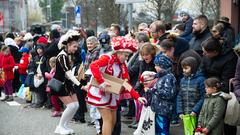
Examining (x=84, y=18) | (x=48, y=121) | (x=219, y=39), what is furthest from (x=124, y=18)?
(x=219, y=39)

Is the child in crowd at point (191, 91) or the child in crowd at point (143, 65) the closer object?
the child in crowd at point (191, 91)

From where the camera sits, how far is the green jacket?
19.2 feet

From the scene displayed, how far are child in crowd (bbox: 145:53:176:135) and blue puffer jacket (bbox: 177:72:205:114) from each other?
15cm

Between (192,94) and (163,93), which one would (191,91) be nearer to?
(192,94)

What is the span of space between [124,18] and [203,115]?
74.5 feet

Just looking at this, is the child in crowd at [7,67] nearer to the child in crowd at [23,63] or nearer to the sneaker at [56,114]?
the child in crowd at [23,63]

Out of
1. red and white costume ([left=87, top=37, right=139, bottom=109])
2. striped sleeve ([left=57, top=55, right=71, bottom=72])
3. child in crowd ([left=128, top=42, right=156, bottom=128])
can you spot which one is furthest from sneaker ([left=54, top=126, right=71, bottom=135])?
red and white costume ([left=87, top=37, right=139, bottom=109])

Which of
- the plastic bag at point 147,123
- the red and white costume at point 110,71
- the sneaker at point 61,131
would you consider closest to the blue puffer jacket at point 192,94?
the plastic bag at point 147,123

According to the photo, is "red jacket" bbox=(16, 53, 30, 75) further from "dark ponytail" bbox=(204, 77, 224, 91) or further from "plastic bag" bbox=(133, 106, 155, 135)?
"dark ponytail" bbox=(204, 77, 224, 91)

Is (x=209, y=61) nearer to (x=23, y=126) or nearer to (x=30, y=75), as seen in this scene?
(x=23, y=126)

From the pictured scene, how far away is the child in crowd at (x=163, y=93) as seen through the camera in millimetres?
6270

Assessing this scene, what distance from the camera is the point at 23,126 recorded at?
28.7ft

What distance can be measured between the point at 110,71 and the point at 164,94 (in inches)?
34.7

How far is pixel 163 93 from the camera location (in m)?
6.26
